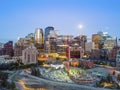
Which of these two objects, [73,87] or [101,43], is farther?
[101,43]

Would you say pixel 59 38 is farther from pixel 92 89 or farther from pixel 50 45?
pixel 92 89

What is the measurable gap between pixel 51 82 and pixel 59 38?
14.7m

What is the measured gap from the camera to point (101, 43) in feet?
90.2

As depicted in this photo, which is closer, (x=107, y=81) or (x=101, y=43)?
(x=107, y=81)

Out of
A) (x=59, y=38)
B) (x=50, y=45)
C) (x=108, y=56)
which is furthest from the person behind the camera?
(x=59, y=38)

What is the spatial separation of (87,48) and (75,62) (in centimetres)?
842

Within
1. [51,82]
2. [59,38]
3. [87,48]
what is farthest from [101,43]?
[51,82]

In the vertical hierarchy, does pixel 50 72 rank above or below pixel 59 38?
below

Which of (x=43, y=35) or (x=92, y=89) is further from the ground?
(x=43, y=35)

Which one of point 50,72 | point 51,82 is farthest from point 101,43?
point 51,82

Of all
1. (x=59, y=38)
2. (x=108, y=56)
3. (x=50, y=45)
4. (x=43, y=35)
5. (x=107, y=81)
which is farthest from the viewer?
(x=43, y=35)

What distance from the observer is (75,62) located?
58.2 feet

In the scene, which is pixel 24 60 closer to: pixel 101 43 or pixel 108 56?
pixel 108 56

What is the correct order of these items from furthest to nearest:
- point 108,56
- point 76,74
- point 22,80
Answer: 1. point 108,56
2. point 76,74
3. point 22,80
